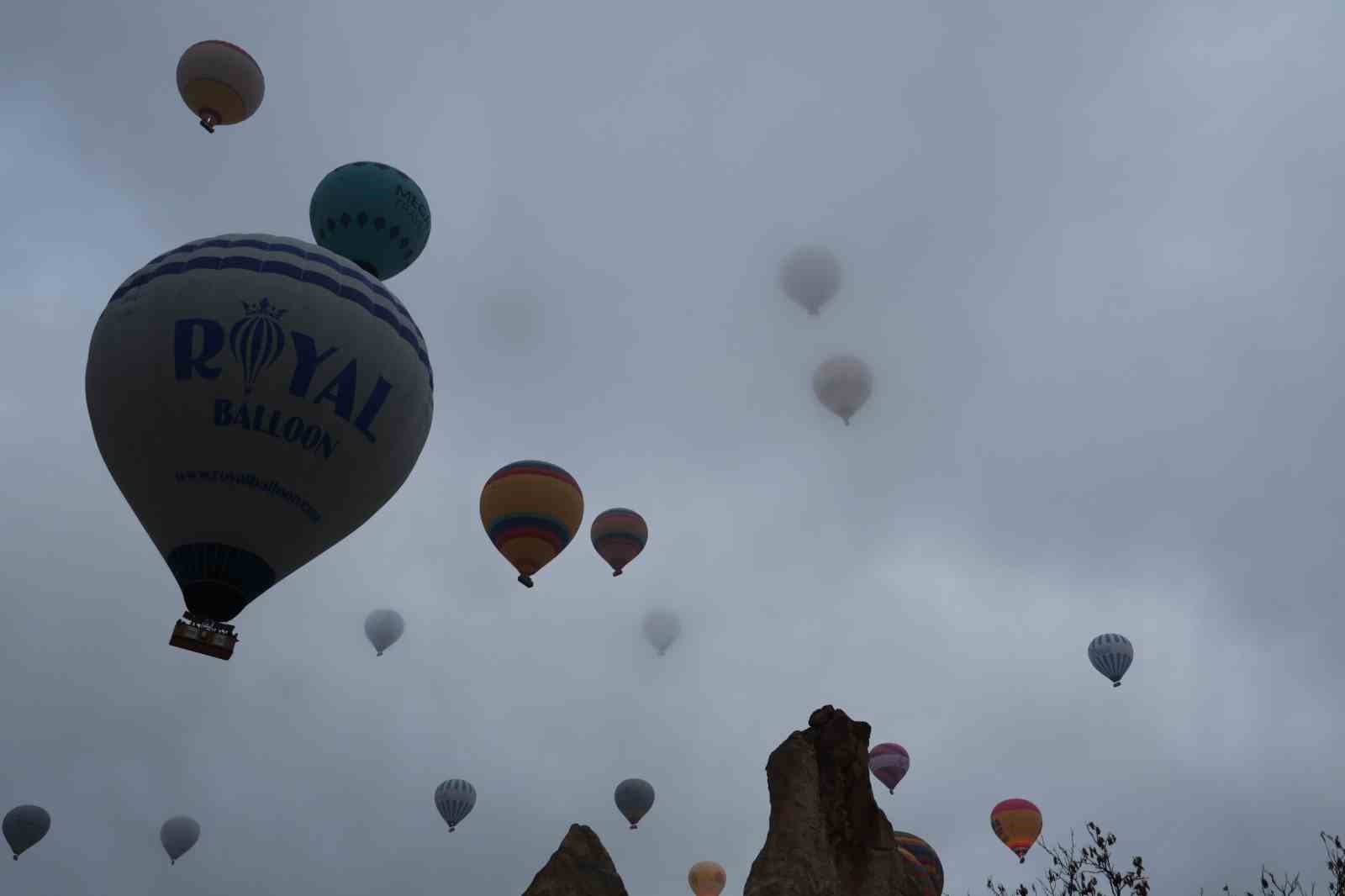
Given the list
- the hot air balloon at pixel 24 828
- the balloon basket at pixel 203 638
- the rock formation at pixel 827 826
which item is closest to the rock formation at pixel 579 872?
the rock formation at pixel 827 826

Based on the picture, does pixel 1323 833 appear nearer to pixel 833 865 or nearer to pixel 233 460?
pixel 833 865

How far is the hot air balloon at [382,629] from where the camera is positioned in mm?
52281

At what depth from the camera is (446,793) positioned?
165ft

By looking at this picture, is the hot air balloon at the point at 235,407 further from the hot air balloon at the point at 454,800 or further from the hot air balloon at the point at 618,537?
the hot air balloon at the point at 454,800

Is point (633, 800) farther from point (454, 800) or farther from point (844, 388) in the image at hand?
point (844, 388)

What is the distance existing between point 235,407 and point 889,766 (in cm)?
3235

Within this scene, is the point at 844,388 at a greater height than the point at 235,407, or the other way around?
the point at 844,388

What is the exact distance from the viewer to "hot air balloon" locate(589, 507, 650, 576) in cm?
4375

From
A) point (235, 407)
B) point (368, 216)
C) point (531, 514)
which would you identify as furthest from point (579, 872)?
point (531, 514)

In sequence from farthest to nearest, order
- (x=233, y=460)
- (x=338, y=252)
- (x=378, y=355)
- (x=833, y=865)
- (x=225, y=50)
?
(x=225, y=50) < (x=338, y=252) < (x=378, y=355) < (x=233, y=460) < (x=833, y=865)

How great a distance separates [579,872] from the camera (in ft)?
50.8

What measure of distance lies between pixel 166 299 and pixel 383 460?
5.22 m

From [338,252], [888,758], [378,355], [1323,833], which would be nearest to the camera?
[1323,833]

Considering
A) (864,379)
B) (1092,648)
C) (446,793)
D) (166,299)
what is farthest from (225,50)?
(1092,648)
